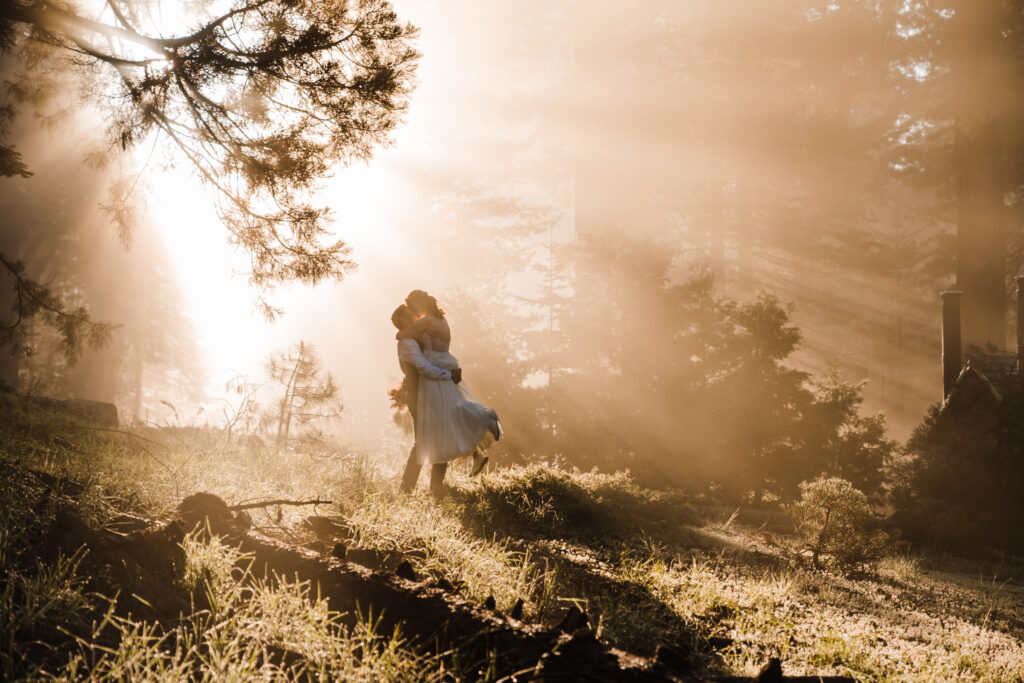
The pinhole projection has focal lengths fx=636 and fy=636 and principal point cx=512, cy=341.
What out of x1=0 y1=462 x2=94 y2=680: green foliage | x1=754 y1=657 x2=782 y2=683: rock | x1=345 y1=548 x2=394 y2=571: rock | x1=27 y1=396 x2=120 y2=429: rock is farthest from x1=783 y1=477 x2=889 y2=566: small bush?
x1=27 y1=396 x2=120 y2=429: rock

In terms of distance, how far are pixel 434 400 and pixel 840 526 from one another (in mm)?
4849

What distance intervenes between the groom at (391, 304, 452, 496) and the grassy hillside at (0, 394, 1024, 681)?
320 millimetres

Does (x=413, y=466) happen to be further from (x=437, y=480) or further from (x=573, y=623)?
(x=573, y=623)

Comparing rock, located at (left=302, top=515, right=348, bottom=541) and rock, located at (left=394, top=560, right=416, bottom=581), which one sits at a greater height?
rock, located at (left=394, top=560, right=416, bottom=581)

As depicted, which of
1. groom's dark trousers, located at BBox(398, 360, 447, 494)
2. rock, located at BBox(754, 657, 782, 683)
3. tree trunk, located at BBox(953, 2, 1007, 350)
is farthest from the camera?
tree trunk, located at BBox(953, 2, 1007, 350)

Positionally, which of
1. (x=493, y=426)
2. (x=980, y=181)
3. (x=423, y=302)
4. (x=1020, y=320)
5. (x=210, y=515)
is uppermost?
(x=980, y=181)

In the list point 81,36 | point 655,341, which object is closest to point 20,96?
point 81,36

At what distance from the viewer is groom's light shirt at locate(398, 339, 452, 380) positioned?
22.1 feet

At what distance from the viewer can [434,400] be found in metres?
6.79

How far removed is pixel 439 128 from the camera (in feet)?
81.4

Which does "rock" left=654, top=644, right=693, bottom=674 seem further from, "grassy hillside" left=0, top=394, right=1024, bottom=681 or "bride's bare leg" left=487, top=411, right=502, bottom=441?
Result: "bride's bare leg" left=487, top=411, right=502, bottom=441

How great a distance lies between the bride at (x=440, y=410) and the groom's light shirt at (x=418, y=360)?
0.27ft

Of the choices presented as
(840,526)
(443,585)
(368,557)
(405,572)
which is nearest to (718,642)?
(443,585)

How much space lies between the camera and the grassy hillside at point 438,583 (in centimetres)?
A: 284
